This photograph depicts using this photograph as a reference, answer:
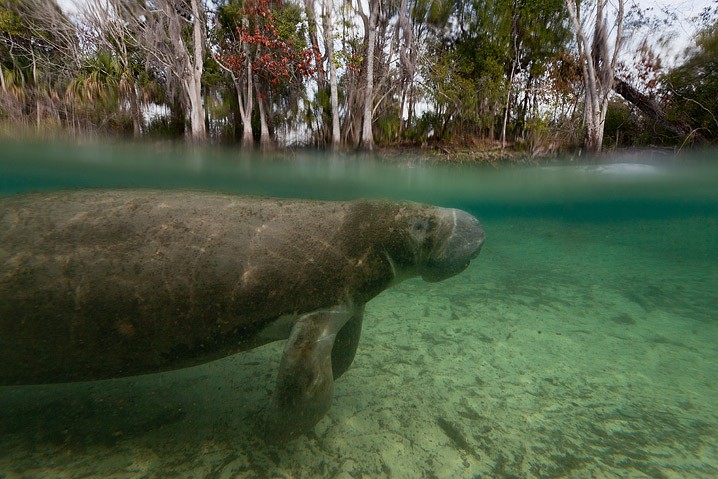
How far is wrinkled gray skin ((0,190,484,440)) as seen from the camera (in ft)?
6.43

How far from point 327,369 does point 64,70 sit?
1478 cm

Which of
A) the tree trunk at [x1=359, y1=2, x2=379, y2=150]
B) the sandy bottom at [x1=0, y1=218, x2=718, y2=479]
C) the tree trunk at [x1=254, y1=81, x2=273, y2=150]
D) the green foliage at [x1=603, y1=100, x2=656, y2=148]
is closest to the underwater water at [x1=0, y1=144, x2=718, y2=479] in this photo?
the sandy bottom at [x1=0, y1=218, x2=718, y2=479]

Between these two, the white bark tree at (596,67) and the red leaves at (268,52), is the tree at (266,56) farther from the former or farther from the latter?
the white bark tree at (596,67)

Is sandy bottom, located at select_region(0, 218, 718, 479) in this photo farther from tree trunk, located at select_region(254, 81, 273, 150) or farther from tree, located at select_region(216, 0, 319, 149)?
tree, located at select_region(216, 0, 319, 149)

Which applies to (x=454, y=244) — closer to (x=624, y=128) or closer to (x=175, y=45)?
(x=175, y=45)

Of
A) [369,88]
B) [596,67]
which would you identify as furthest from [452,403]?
[596,67]

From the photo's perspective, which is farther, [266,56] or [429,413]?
[266,56]

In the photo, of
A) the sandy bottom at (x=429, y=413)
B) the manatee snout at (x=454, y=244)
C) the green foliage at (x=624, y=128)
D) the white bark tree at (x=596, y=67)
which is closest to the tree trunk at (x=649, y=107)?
the green foliage at (x=624, y=128)

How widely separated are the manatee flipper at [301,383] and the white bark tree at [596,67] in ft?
46.5

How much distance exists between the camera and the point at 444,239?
258 cm

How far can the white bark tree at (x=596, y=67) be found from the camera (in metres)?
12.8

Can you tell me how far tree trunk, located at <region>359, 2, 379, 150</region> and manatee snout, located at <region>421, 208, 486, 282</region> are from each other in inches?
420

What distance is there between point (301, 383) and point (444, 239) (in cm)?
139

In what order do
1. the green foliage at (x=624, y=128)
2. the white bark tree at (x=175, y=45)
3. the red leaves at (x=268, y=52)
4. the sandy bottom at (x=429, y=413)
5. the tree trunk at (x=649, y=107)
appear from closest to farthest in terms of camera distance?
1. the sandy bottom at (x=429, y=413)
2. the white bark tree at (x=175, y=45)
3. the red leaves at (x=268, y=52)
4. the tree trunk at (x=649, y=107)
5. the green foliage at (x=624, y=128)
